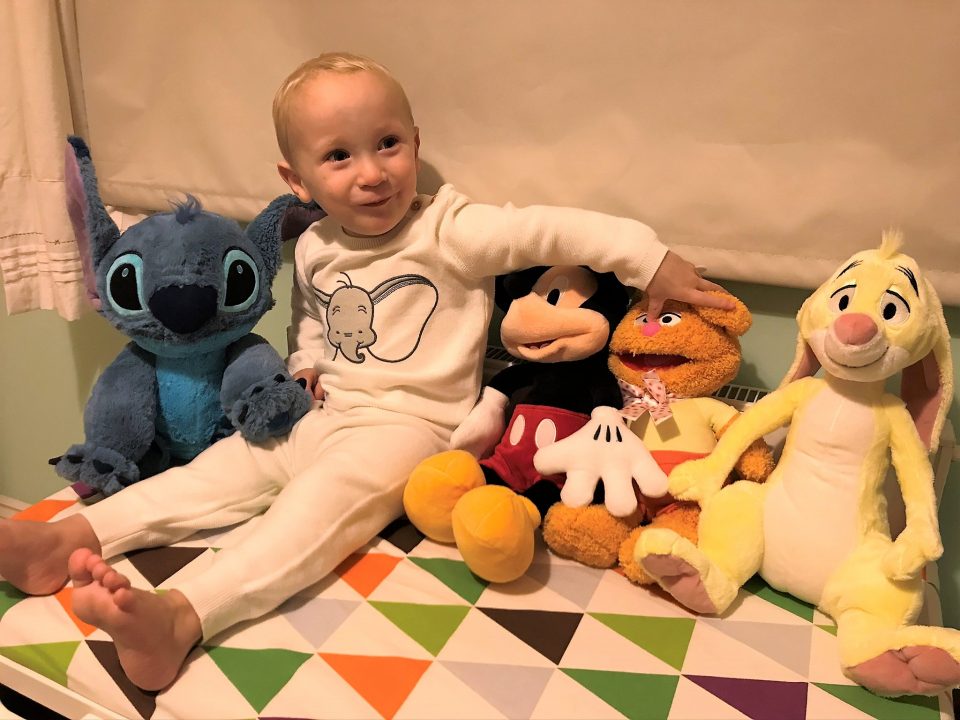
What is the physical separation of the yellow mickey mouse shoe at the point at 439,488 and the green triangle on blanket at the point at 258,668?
213 mm

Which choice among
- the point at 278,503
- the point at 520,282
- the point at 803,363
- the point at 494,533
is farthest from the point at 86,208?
the point at 803,363

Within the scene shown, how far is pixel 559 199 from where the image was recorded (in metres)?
1.00

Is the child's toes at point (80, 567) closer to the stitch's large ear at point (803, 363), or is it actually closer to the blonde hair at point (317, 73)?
the blonde hair at point (317, 73)

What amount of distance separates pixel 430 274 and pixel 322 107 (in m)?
0.25

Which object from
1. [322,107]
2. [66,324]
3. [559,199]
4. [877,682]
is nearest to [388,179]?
[322,107]

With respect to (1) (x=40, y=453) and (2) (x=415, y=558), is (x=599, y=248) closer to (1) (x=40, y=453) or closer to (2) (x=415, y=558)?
(2) (x=415, y=558)

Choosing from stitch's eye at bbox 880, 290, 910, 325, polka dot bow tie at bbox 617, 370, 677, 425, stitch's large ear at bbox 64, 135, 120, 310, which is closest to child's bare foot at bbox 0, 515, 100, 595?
stitch's large ear at bbox 64, 135, 120, 310

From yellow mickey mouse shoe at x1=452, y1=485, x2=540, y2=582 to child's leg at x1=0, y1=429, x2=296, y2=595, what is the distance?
12.2 inches

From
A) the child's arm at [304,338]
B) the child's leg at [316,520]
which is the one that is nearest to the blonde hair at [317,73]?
the child's arm at [304,338]

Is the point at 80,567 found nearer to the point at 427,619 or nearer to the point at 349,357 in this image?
the point at 427,619

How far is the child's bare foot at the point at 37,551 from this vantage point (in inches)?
30.8

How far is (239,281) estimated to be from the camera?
3.22ft

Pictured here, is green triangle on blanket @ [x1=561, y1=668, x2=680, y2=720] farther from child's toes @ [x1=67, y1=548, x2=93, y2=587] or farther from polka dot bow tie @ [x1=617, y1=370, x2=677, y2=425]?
child's toes @ [x1=67, y1=548, x2=93, y2=587]

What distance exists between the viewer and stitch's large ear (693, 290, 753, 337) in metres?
0.86
